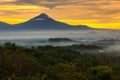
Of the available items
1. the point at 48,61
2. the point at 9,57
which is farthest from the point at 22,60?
the point at 48,61

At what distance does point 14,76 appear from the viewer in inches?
1299

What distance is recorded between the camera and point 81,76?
1379 inches

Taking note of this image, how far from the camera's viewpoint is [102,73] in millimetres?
36531

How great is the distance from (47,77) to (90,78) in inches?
155

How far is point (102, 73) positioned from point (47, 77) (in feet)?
16.7

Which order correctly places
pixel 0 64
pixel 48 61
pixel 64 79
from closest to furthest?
pixel 64 79 → pixel 0 64 → pixel 48 61

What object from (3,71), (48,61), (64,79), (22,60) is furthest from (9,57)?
(48,61)

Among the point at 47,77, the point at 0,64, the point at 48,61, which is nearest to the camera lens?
the point at 47,77

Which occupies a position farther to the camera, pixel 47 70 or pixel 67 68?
pixel 47 70

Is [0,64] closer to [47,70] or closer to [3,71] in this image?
[3,71]

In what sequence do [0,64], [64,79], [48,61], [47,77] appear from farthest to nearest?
[48,61] < [0,64] < [47,77] < [64,79]

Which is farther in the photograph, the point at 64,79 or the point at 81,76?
the point at 81,76

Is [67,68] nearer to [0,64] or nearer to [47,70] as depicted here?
[47,70]

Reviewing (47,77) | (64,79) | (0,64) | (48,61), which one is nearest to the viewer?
(64,79)
